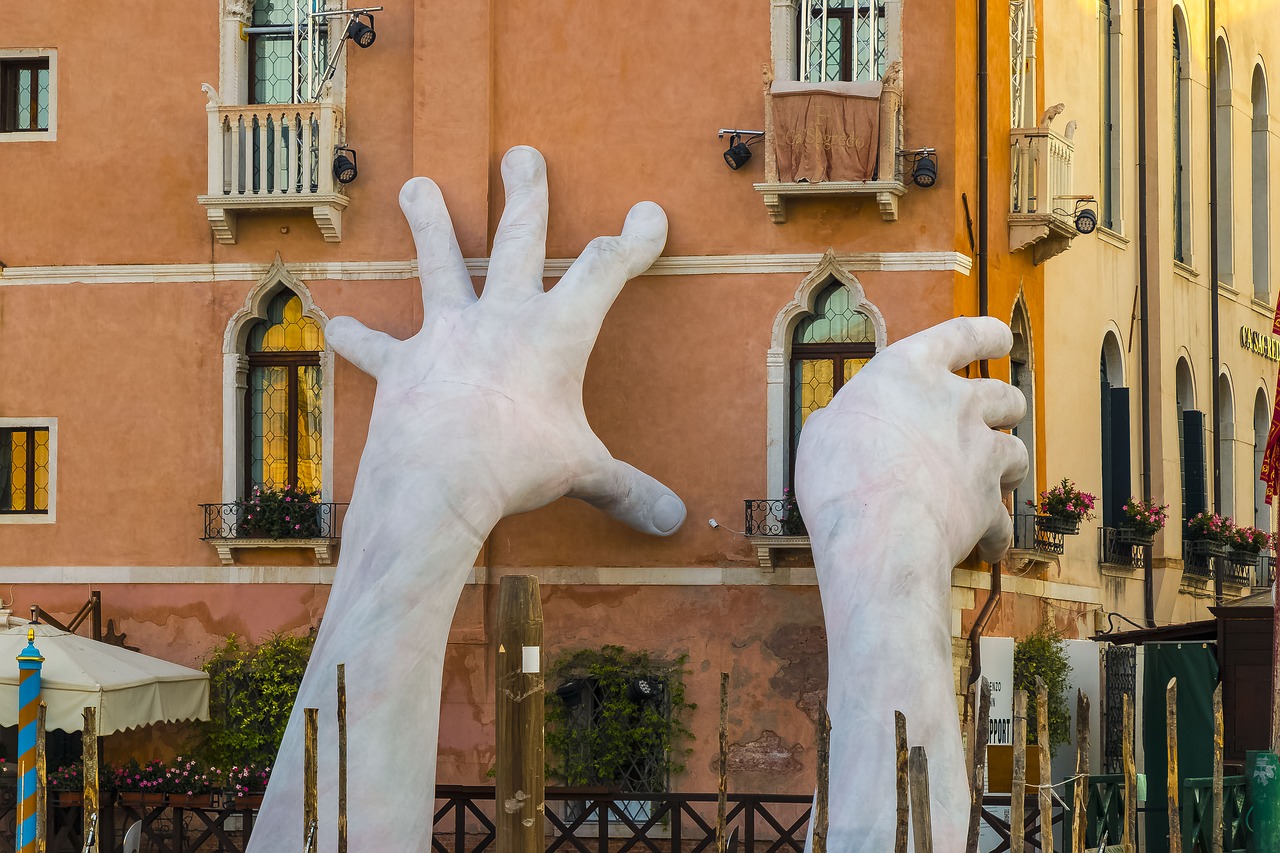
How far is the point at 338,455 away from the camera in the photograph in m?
23.1

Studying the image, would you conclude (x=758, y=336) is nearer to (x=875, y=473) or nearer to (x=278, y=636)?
(x=875, y=473)

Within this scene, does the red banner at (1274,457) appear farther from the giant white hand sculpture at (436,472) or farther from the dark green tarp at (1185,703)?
the giant white hand sculpture at (436,472)

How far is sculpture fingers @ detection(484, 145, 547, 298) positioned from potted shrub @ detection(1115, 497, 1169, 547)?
7.96 m

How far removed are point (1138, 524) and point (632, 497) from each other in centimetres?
732

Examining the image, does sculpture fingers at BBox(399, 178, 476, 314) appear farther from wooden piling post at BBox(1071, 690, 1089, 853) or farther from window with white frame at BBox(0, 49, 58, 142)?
wooden piling post at BBox(1071, 690, 1089, 853)

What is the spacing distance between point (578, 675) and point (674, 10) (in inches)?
259

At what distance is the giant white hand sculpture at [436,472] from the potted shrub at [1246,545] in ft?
32.4

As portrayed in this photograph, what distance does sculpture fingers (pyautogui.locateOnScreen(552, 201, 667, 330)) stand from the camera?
69.9 ft

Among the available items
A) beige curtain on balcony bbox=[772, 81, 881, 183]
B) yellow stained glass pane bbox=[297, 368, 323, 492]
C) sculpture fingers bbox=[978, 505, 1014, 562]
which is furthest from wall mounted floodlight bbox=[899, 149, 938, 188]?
yellow stained glass pane bbox=[297, 368, 323, 492]

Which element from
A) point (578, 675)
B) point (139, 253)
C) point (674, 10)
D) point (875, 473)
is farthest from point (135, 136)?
point (875, 473)

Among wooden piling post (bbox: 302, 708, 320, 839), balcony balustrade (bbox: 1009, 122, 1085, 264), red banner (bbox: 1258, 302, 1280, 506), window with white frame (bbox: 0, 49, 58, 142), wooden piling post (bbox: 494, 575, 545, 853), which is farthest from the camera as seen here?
window with white frame (bbox: 0, 49, 58, 142)

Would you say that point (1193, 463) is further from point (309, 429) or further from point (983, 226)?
point (309, 429)

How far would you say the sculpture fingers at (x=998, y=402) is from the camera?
67.6 feet

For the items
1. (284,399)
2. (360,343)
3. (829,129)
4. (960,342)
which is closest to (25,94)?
(284,399)
